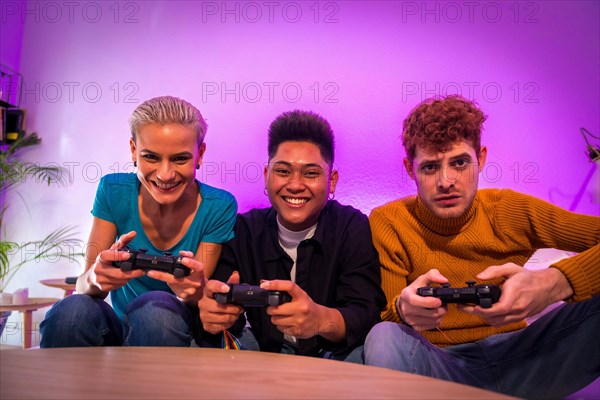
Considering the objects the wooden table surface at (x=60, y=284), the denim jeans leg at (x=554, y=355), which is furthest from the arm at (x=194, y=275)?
the wooden table surface at (x=60, y=284)

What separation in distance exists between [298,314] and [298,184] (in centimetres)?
51

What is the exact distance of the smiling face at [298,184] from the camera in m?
1.58

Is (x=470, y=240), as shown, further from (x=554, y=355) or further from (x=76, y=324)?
(x=76, y=324)

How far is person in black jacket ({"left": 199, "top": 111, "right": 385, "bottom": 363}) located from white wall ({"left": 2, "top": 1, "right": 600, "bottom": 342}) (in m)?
0.60

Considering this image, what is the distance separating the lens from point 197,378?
81cm

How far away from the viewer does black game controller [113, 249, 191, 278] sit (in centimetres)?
119

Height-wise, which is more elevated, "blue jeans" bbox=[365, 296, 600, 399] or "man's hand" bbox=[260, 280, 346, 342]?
"man's hand" bbox=[260, 280, 346, 342]

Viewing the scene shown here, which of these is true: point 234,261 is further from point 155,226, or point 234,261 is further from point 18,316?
point 18,316

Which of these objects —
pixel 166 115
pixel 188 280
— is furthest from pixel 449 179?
pixel 166 115

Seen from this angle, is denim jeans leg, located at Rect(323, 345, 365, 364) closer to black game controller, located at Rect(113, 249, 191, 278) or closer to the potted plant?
black game controller, located at Rect(113, 249, 191, 278)

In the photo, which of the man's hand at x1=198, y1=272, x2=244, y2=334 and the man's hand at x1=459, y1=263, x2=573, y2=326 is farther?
the man's hand at x1=198, y1=272, x2=244, y2=334

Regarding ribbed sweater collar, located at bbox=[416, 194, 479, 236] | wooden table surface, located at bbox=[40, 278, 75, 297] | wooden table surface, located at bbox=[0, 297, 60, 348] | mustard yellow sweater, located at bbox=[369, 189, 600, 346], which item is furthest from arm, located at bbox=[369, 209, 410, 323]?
wooden table surface, located at bbox=[0, 297, 60, 348]

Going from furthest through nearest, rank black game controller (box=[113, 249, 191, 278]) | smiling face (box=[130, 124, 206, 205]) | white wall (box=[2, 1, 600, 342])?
white wall (box=[2, 1, 600, 342]) < smiling face (box=[130, 124, 206, 205]) < black game controller (box=[113, 249, 191, 278])

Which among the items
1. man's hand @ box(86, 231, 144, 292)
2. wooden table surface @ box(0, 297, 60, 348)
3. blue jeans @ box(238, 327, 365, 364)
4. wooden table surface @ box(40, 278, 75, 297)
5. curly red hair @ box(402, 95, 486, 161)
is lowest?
wooden table surface @ box(0, 297, 60, 348)
